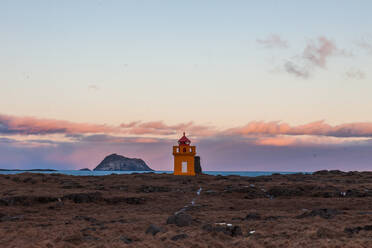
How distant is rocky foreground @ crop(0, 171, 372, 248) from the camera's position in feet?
52.4

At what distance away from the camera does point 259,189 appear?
4075 centimetres

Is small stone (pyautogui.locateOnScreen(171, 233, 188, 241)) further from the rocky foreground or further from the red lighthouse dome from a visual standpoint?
the red lighthouse dome

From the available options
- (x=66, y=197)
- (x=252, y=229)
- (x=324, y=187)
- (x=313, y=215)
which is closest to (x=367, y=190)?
(x=324, y=187)

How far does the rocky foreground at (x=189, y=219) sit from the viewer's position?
15969 mm

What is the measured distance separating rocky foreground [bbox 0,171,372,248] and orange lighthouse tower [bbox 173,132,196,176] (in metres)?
17.9

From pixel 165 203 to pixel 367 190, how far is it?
21353mm

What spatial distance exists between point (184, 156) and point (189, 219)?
130 ft

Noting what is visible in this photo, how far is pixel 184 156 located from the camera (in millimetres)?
59938

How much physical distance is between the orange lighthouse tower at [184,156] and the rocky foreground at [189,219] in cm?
1793

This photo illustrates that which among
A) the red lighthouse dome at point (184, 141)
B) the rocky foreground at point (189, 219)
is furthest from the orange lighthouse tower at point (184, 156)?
the rocky foreground at point (189, 219)

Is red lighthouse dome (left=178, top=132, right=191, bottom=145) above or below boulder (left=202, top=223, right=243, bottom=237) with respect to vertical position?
above

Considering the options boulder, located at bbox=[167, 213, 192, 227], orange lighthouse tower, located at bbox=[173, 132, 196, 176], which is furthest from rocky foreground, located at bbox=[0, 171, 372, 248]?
orange lighthouse tower, located at bbox=[173, 132, 196, 176]

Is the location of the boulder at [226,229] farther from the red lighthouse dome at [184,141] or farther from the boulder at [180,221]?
the red lighthouse dome at [184,141]

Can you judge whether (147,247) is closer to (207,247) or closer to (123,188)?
(207,247)
